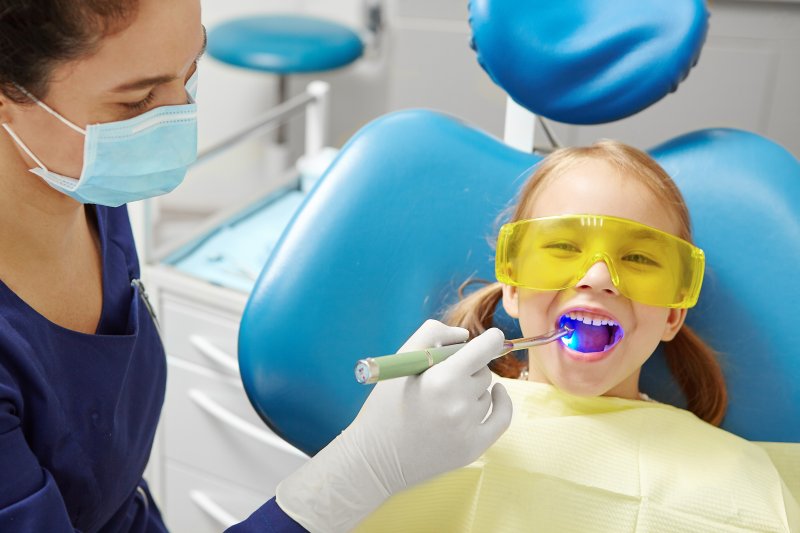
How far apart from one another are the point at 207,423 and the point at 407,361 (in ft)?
3.71

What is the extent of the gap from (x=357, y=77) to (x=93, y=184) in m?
2.24

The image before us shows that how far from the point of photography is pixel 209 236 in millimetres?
2121

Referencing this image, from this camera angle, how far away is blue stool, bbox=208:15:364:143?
9.20 feet

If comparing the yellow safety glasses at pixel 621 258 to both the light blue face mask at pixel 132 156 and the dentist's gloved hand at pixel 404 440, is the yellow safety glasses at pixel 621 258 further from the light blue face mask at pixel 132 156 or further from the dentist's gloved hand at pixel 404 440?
the light blue face mask at pixel 132 156

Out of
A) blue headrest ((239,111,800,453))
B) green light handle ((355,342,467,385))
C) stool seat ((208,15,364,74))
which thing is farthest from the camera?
stool seat ((208,15,364,74))

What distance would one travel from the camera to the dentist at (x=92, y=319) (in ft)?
3.25

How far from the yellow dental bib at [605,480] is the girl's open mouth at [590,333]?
0.09 m

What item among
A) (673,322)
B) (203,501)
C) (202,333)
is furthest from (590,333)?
(203,501)

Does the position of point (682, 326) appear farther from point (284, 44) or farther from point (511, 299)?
point (284, 44)

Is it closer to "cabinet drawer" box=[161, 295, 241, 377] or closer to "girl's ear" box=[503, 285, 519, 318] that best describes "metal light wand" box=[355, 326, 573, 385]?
"girl's ear" box=[503, 285, 519, 318]

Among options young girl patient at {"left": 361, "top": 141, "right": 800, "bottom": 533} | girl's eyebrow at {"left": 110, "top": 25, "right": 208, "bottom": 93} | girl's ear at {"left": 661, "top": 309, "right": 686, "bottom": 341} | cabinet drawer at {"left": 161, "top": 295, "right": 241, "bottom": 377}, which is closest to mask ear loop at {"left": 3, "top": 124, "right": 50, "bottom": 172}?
girl's eyebrow at {"left": 110, "top": 25, "right": 208, "bottom": 93}

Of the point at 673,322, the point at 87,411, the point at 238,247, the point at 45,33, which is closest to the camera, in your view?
the point at 45,33

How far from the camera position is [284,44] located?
2.84 metres

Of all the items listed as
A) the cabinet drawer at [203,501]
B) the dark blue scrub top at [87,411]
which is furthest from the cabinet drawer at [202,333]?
the dark blue scrub top at [87,411]
